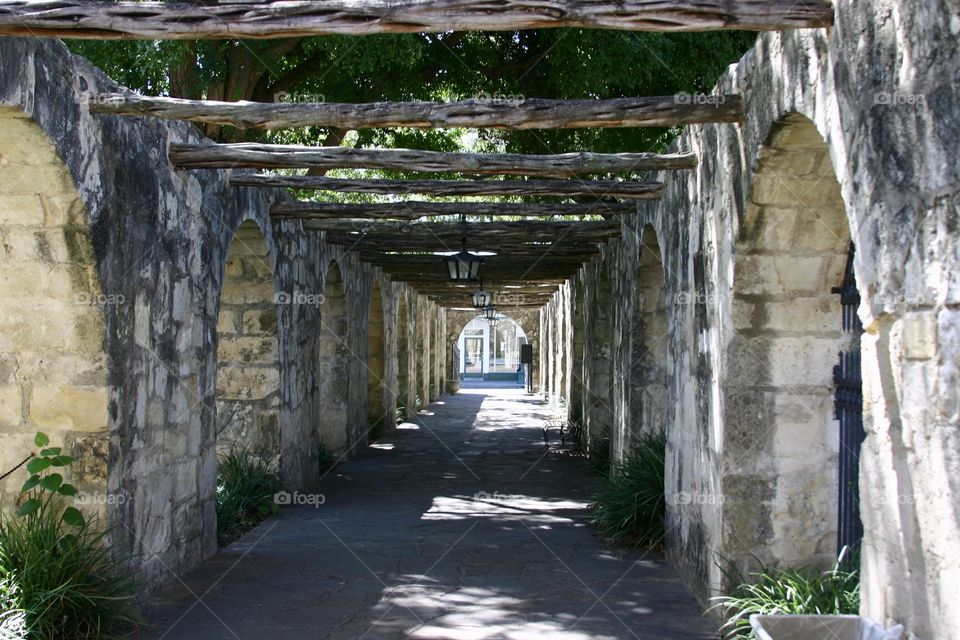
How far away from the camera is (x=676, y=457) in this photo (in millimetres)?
6129

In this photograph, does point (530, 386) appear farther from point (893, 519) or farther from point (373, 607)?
point (893, 519)

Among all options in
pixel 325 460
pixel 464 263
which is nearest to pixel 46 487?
pixel 464 263

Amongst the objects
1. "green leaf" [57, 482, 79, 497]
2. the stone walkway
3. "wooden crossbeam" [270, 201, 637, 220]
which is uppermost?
"wooden crossbeam" [270, 201, 637, 220]

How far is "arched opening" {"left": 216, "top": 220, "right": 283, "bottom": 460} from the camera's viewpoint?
808cm

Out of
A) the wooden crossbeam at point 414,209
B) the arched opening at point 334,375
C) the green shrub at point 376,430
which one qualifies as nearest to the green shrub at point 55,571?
the wooden crossbeam at point 414,209

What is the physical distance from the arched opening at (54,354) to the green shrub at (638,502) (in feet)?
11.8

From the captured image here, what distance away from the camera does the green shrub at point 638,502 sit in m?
6.78

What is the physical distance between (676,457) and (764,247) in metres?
1.97

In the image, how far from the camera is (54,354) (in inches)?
186

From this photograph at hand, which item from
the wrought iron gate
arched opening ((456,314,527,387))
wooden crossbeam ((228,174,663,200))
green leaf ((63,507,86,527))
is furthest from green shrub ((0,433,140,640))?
arched opening ((456,314,527,387))

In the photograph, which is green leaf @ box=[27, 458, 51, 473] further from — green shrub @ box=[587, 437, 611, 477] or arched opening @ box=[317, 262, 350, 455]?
arched opening @ box=[317, 262, 350, 455]

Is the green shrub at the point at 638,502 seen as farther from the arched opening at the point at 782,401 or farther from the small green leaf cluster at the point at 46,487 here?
the small green leaf cluster at the point at 46,487

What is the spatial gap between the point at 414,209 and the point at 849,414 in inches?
171

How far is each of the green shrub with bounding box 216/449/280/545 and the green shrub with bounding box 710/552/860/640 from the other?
12.4ft
